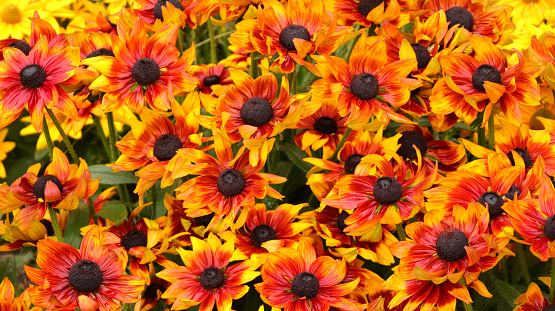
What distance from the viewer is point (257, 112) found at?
1.04m

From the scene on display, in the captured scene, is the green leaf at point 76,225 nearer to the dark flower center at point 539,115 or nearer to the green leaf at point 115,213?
the green leaf at point 115,213

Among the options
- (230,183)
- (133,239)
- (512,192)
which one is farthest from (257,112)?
(512,192)

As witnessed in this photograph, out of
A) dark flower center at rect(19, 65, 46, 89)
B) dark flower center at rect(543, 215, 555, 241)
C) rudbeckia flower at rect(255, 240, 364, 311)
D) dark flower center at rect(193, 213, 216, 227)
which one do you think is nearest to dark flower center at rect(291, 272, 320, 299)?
rudbeckia flower at rect(255, 240, 364, 311)

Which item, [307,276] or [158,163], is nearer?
[307,276]

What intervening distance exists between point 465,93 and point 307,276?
399mm

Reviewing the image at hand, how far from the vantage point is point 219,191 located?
3.40 ft

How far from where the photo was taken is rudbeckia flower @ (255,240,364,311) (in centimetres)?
94

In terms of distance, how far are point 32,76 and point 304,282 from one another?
596 mm

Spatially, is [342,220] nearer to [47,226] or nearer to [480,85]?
[480,85]

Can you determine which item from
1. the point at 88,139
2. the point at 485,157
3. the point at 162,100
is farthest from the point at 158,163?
the point at 88,139

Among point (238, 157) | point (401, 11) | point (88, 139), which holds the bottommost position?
point (88, 139)

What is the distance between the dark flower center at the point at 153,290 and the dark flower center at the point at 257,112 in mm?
434

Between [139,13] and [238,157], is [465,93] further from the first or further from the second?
[139,13]

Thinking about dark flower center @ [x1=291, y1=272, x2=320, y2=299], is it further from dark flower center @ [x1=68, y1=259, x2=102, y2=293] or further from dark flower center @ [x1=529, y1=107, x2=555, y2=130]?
dark flower center @ [x1=529, y1=107, x2=555, y2=130]
